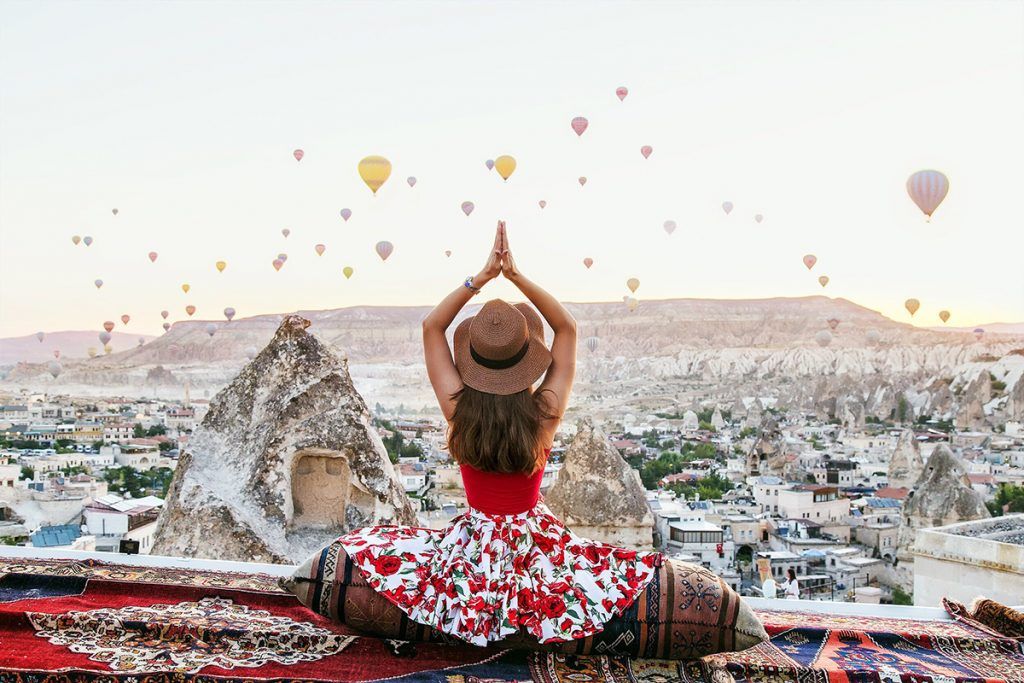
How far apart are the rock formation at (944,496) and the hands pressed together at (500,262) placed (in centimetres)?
1061

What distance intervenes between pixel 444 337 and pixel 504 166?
12755mm

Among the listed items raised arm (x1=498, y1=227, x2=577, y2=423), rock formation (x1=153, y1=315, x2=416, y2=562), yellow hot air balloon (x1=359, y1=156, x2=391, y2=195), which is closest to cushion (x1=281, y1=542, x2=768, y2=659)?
raised arm (x1=498, y1=227, x2=577, y2=423)

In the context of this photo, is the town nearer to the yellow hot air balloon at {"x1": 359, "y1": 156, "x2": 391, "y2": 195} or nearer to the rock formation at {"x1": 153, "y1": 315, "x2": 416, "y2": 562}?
the rock formation at {"x1": 153, "y1": 315, "x2": 416, "y2": 562}

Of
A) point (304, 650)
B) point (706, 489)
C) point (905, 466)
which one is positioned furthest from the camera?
point (905, 466)

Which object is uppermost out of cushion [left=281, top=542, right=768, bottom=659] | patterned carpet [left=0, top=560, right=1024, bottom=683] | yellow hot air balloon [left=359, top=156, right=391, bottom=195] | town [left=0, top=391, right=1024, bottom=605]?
yellow hot air balloon [left=359, top=156, right=391, bottom=195]

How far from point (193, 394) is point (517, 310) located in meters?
66.5

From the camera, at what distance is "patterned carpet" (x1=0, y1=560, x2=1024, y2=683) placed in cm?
215

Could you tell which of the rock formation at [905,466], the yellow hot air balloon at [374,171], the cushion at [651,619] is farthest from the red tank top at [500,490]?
the rock formation at [905,466]

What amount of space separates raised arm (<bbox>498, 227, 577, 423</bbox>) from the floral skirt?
0.91ft

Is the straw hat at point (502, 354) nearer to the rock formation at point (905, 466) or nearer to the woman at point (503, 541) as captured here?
the woman at point (503, 541)

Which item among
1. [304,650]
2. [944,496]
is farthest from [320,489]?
[944,496]

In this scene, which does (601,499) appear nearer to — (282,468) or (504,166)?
(282,468)

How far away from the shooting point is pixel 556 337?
2.49 m

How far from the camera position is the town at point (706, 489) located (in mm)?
7122
